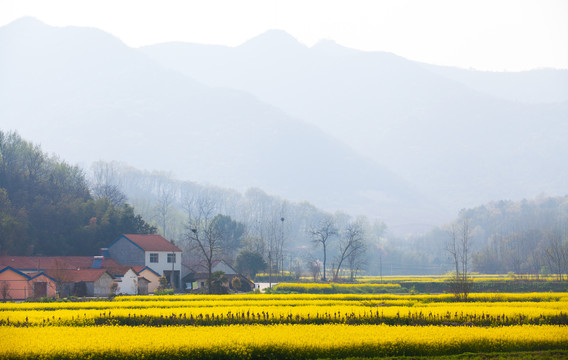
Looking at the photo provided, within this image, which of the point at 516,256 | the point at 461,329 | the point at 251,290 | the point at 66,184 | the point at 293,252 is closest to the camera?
the point at 461,329

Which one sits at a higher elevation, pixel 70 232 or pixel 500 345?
pixel 70 232

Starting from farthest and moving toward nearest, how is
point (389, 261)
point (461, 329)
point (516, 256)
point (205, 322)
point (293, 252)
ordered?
point (293, 252) < point (389, 261) < point (516, 256) < point (205, 322) < point (461, 329)

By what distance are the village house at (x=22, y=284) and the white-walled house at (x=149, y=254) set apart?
51.1 feet

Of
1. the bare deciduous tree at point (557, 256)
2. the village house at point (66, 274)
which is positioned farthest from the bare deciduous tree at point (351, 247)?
the village house at point (66, 274)

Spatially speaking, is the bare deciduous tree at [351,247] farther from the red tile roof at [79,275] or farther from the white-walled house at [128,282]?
the red tile roof at [79,275]

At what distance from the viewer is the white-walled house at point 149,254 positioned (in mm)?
83625

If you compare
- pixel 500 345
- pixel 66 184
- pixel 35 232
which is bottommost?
pixel 500 345

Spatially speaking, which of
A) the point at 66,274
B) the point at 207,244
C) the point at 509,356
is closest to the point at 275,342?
the point at 509,356

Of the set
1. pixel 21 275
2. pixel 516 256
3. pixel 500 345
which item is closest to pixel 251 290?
pixel 21 275

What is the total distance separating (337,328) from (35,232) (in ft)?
215

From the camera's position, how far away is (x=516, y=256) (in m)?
133

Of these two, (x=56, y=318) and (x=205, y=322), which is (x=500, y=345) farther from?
(x=56, y=318)

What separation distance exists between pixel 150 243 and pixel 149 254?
228cm

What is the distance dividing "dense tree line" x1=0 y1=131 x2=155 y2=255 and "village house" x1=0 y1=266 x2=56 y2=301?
49.2 ft
